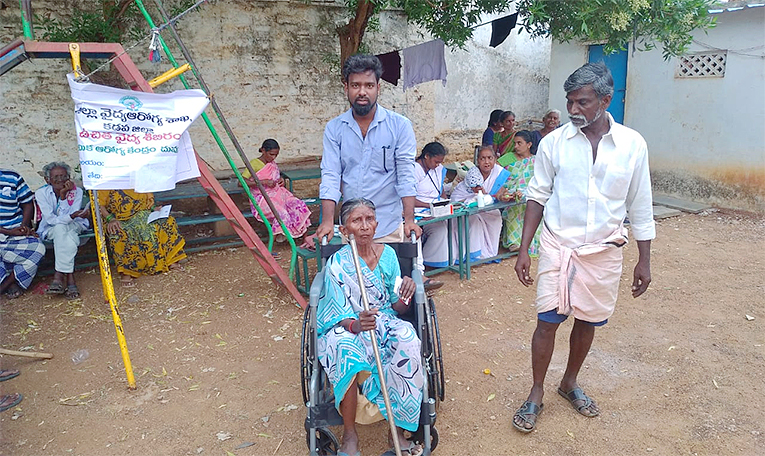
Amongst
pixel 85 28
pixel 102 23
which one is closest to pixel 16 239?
pixel 85 28

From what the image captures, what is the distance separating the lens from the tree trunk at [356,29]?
19.7 ft

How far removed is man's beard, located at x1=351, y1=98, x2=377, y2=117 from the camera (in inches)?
131

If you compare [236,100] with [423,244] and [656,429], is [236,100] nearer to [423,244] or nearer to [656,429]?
[423,244]

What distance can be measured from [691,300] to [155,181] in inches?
174

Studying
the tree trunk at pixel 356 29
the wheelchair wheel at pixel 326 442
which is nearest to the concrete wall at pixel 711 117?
the tree trunk at pixel 356 29

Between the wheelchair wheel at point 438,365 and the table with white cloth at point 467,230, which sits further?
the table with white cloth at point 467,230

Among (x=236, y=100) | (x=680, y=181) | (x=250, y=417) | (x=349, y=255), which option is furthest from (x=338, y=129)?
(x=680, y=181)

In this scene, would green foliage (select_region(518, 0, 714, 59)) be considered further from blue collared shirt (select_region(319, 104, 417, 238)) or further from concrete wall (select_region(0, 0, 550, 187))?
concrete wall (select_region(0, 0, 550, 187))

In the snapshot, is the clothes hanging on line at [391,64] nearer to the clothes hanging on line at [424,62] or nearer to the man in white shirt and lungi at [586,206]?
the clothes hanging on line at [424,62]

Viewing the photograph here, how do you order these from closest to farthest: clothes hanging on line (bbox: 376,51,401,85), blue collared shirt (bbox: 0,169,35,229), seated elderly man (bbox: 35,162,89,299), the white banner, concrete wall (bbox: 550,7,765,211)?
the white banner
blue collared shirt (bbox: 0,169,35,229)
seated elderly man (bbox: 35,162,89,299)
clothes hanging on line (bbox: 376,51,401,85)
concrete wall (bbox: 550,7,765,211)

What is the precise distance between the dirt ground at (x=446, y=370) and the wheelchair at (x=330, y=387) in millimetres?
225

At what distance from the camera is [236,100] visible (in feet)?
24.9

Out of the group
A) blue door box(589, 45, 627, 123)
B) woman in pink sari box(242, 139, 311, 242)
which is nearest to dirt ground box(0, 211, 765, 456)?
woman in pink sari box(242, 139, 311, 242)

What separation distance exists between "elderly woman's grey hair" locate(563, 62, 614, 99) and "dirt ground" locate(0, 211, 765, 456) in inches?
70.9
